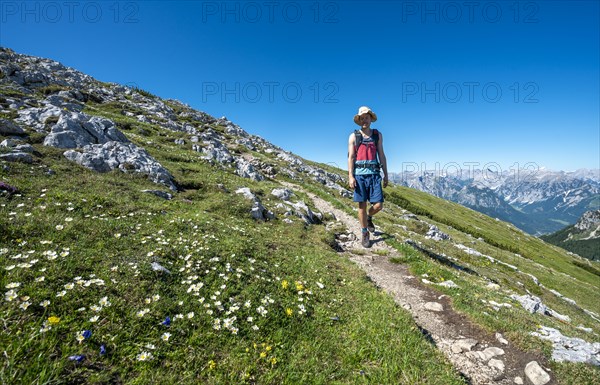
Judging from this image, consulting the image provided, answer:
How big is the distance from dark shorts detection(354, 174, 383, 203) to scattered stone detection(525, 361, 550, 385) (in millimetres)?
7909

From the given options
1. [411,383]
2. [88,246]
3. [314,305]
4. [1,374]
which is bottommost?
[411,383]

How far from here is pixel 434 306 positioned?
922cm

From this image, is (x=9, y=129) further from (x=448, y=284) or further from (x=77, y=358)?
(x=448, y=284)

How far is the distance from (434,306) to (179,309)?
7.98 metres

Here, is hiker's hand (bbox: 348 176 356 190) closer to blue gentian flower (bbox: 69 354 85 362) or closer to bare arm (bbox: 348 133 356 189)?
bare arm (bbox: 348 133 356 189)

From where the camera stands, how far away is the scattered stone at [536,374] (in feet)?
18.9

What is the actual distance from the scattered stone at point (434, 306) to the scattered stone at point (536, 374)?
114 inches

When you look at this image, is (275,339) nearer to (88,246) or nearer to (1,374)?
Result: (1,374)

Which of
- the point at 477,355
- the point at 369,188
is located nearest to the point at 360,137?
the point at 369,188

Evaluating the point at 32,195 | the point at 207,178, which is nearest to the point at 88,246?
the point at 32,195

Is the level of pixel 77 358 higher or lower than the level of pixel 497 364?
higher

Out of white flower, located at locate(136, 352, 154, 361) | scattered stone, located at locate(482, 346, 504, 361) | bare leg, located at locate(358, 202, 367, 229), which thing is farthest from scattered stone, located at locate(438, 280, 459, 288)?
white flower, located at locate(136, 352, 154, 361)

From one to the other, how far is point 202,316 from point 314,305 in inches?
125

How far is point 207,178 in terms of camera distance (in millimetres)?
24016
